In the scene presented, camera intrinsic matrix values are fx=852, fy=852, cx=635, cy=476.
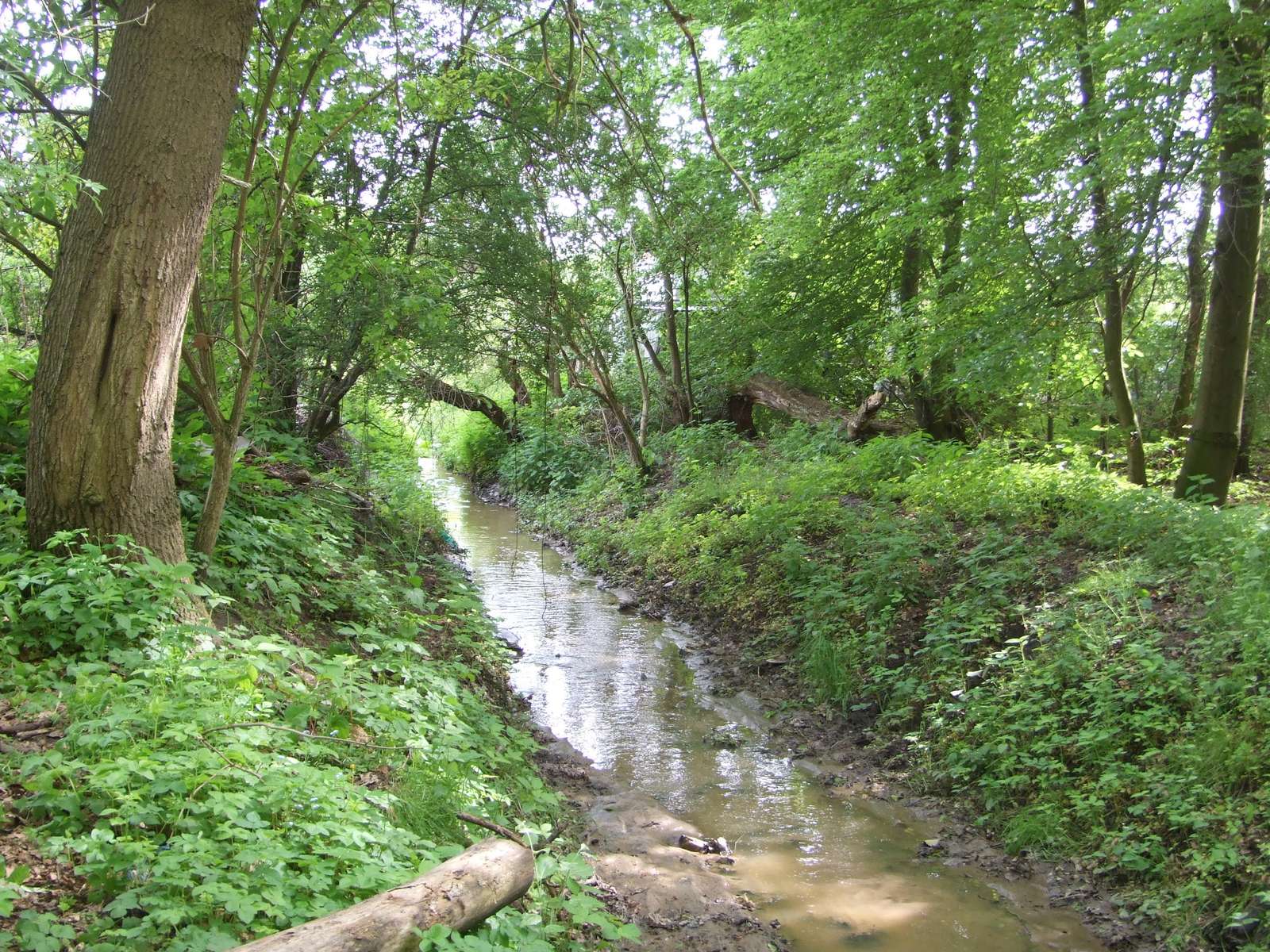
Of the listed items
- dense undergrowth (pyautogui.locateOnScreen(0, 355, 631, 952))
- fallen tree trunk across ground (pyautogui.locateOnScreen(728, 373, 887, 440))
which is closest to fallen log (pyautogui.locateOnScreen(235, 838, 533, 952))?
dense undergrowth (pyautogui.locateOnScreen(0, 355, 631, 952))

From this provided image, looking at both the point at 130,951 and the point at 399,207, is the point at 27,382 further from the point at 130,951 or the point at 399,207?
the point at 399,207

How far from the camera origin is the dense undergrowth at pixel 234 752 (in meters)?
2.75

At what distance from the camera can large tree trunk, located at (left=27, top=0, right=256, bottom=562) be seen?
14.1 ft

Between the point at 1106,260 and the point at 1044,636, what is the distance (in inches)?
148

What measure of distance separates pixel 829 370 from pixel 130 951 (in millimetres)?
14335

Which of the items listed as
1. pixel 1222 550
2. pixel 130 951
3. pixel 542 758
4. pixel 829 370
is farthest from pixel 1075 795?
pixel 829 370

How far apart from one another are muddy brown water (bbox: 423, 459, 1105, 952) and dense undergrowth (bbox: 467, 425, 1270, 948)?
60 cm

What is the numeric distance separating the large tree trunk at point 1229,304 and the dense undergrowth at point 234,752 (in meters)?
6.89

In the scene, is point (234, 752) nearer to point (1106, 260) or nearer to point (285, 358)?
point (285, 358)

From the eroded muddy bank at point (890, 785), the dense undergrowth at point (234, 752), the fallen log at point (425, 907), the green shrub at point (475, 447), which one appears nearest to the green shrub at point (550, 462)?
the green shrub at point (475, 447)

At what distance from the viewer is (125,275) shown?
4316mm

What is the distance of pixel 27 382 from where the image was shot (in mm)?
5242

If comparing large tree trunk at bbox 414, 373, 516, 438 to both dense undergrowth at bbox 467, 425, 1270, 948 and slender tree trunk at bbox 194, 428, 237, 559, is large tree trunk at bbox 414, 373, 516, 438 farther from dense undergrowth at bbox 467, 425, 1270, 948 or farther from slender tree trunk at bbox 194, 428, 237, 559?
slender tree trunk at bbox 194, 428, 237, 559

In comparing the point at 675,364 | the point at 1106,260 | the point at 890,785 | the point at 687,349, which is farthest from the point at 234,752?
the point at 675,364
